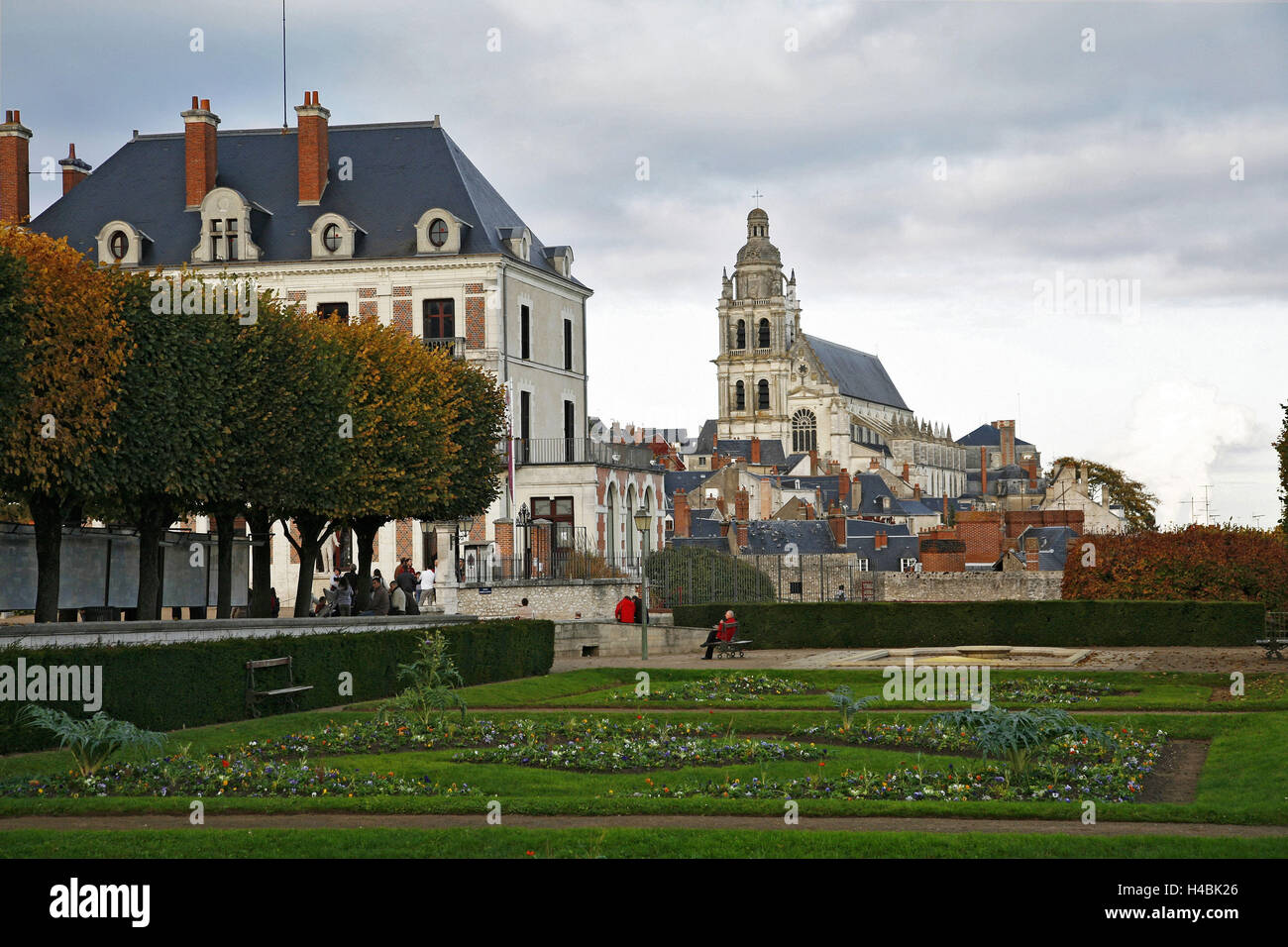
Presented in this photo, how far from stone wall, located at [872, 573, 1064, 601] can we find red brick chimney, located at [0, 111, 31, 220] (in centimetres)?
3415

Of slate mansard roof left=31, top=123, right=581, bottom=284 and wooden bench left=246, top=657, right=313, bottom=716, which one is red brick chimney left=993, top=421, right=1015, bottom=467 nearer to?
slate mansard roof left=31, top=123, right=581, bottom=284

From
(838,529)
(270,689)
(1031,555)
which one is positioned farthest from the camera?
(838,529)

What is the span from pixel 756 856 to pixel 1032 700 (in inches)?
546

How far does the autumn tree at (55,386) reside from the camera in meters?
25.7

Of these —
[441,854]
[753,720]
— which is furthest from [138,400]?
[441,854]

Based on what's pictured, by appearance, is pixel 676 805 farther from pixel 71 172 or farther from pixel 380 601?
pixel 71 172

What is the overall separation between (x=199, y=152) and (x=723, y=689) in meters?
35.2

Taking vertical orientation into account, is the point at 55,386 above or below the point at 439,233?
below

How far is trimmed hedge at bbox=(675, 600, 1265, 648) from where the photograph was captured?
39406 mm

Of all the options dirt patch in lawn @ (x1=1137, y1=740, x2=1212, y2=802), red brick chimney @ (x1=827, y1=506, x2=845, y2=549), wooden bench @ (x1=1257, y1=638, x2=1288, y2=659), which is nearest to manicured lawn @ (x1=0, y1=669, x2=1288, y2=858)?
dirt patch in lawn @ (x1=1137, y1=740, x2=1212, y2=802)

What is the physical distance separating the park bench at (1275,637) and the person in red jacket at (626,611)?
16232 millimetres

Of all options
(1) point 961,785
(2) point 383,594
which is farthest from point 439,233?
(1) point 961,785

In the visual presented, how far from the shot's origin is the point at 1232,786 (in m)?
15.3

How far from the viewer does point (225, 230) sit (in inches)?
2068
